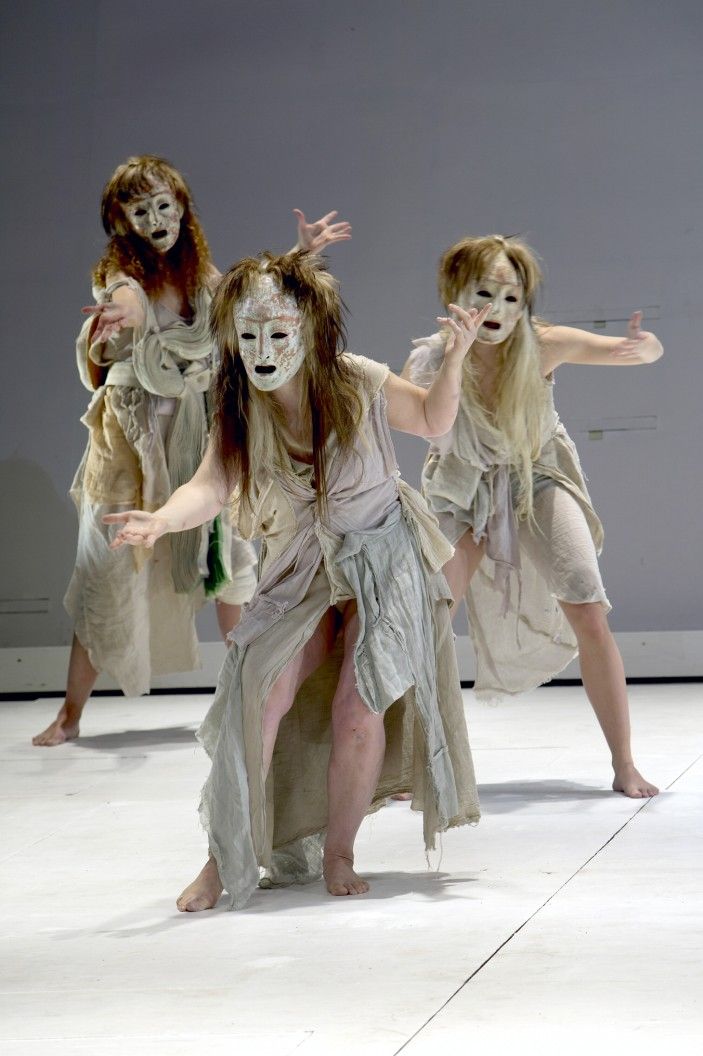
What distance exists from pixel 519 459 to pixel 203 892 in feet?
5.43

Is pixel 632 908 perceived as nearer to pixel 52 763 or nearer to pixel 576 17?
pixel 52 763

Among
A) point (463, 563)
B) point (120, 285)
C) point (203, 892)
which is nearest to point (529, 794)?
point (463, 563)

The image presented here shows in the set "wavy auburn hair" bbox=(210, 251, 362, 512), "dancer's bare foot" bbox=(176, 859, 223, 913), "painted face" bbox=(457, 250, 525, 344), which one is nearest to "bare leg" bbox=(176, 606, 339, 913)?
"dancer's bare foot" bbox=(176, 859, 223, 913)

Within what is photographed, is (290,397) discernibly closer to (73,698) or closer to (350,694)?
(350,694)

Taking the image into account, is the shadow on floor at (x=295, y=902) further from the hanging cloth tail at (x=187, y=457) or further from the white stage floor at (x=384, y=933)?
the hanging cloth tail at (x=187, y=457)

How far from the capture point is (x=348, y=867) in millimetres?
3303

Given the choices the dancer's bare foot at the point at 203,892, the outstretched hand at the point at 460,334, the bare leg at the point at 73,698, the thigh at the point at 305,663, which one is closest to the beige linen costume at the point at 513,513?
the outstretched hand at the point at 460,334

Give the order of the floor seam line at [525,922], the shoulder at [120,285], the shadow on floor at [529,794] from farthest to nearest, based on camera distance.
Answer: the shoulder at [120,285]
the shadow on floor at [529,794]
the floor seam line at [525,922]

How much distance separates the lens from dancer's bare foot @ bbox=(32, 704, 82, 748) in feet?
18.4

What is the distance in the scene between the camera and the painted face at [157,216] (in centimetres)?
534

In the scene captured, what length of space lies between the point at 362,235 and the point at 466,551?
2756mm

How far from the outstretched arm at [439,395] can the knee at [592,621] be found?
95 cm

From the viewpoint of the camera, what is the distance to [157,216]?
5.35 meters

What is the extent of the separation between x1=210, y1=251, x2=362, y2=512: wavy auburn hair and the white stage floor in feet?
2.86
